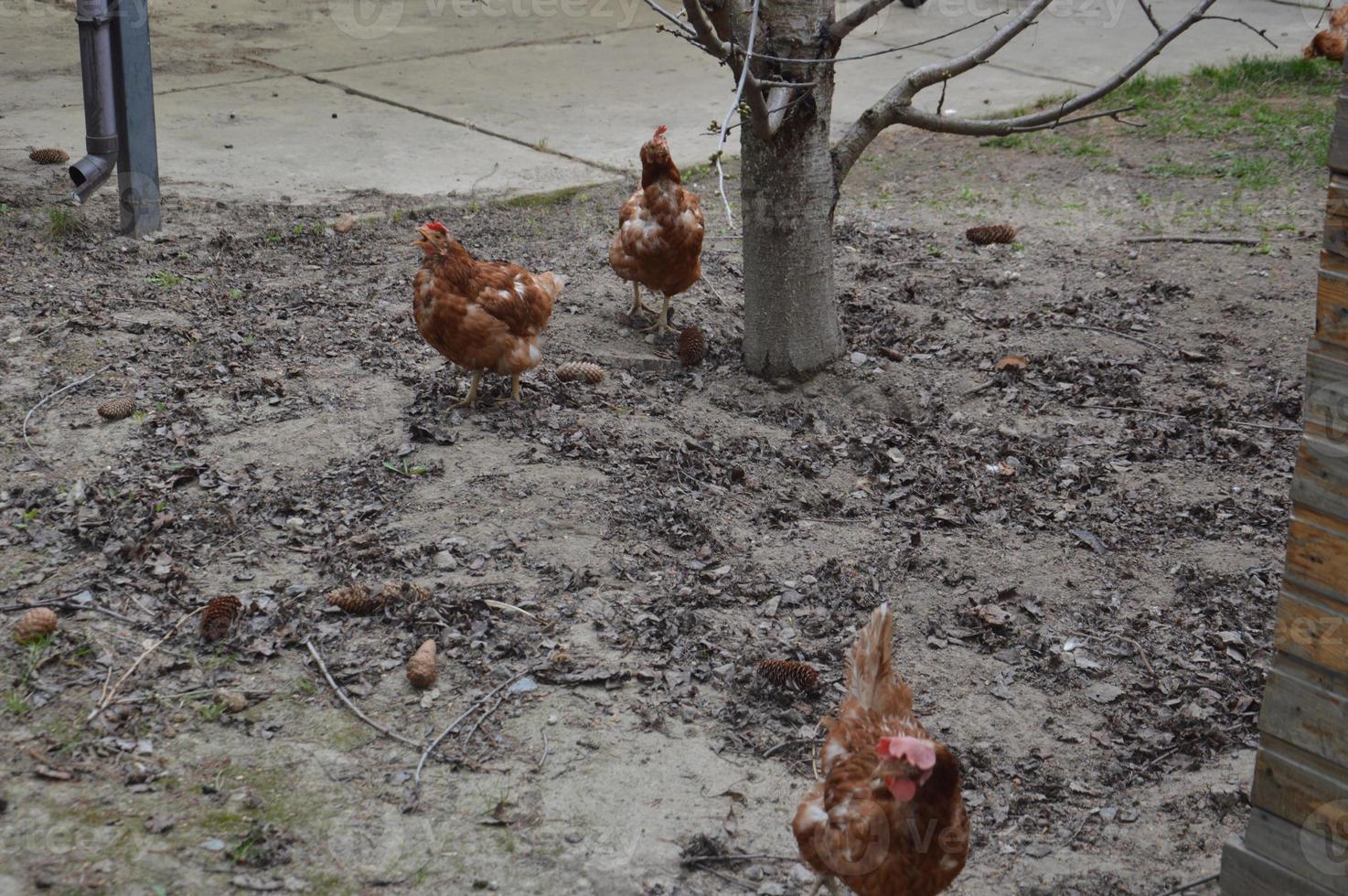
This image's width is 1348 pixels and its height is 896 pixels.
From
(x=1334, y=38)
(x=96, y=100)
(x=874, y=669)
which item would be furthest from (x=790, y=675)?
(x=1334, y=38)

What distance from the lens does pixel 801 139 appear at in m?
4.55

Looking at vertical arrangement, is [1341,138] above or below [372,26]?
below

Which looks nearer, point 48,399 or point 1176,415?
point 48,399

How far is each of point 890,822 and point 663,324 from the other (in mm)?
3349

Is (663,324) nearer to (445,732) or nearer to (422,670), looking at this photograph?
(422,670)

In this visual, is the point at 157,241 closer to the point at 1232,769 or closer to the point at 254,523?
the point at 254,523

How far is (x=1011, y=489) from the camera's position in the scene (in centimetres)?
426

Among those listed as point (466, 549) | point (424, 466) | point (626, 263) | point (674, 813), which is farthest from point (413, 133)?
point (674, 813)

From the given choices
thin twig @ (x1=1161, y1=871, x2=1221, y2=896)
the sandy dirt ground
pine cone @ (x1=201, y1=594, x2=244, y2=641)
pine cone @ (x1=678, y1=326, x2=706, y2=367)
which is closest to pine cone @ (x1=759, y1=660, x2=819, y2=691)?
the sandy dirt ground

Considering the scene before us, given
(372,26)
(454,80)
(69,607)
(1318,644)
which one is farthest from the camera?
(372,26)

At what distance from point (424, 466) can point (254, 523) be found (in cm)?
60

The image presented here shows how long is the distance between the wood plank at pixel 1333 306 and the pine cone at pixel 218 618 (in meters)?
2.61

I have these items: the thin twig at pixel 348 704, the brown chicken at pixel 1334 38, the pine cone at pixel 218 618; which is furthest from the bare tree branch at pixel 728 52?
the brown chicken at pixel 1334 38

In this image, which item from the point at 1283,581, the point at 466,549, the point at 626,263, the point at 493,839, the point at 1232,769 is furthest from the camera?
the point at 626,263
